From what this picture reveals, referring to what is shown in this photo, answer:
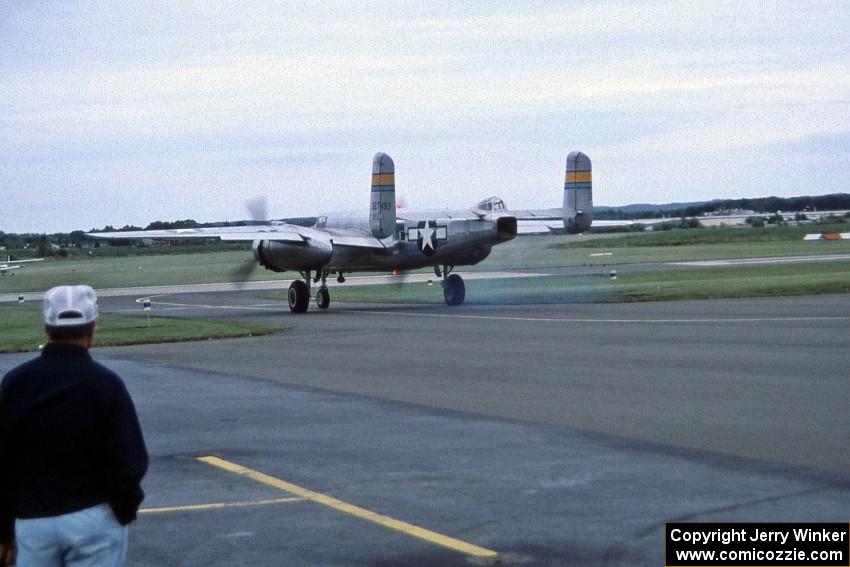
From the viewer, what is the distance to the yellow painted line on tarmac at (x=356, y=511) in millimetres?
8305

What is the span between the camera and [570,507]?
9.49 metres

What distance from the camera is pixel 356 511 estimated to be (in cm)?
956

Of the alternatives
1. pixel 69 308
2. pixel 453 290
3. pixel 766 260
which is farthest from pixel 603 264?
pixel 69 308

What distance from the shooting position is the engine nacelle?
37812 mm

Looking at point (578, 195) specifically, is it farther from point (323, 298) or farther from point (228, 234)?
point (228, 234)

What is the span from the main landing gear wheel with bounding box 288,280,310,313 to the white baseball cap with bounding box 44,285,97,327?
1280 inches

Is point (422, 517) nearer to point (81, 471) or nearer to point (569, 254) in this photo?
point (81, 471)

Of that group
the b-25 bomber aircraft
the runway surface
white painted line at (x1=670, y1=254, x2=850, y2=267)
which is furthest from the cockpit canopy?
white painted line at (x1=670, y1=254, x2=850, y2=267)

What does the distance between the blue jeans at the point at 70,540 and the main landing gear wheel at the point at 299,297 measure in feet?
107

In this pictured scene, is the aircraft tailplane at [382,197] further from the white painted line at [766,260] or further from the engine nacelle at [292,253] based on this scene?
the white painted line at [766,260]

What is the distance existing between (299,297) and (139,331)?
842 centimetres

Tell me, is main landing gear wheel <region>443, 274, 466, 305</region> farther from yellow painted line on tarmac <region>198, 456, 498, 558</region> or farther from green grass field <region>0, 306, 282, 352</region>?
yellow painted line on tarmac <region>198, 456, 498, 558</region>

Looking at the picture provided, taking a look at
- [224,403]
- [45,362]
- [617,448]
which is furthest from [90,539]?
[224,403]

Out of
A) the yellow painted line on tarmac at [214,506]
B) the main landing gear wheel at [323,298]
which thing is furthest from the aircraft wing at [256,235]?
the yellow painted line on tarmac at [214,506]
